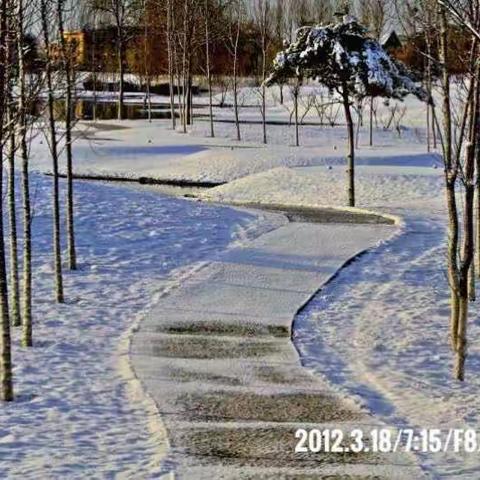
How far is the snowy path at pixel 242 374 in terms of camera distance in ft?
22.1

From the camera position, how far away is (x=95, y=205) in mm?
18828

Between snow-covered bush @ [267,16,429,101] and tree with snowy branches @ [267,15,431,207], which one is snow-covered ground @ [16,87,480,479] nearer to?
tree with snowy branches @ [267,15,431,207]

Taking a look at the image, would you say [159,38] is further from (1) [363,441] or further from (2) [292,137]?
(1) [363,441]

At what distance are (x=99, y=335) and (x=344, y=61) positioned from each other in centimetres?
1281

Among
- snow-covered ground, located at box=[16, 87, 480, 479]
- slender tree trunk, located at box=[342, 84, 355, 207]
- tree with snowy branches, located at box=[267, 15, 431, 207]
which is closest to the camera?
snow-covered ground, located at box=[16, 87, 480, 479]

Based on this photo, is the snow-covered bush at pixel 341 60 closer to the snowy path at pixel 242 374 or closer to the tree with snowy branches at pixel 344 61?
the tree with snowy branches at pixel 344 61

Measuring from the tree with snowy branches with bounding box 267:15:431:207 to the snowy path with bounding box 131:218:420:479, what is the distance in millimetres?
7449

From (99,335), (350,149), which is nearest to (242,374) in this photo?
(99,335)

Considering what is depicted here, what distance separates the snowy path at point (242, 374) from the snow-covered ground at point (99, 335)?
275 millimetres

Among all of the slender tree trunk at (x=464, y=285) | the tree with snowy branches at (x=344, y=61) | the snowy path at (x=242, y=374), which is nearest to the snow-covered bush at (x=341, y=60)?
the tree with snowy branches at (x=344, y=61)

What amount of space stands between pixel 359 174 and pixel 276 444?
1988 cm

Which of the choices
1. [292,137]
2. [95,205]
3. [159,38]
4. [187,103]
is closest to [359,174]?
[95,205]

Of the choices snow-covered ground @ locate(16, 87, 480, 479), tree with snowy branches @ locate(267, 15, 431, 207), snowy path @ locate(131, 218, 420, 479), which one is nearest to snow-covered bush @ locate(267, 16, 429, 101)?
tree with snowy branches @ locate(267, 15, 431, 207)

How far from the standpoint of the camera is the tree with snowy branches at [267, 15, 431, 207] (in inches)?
852
